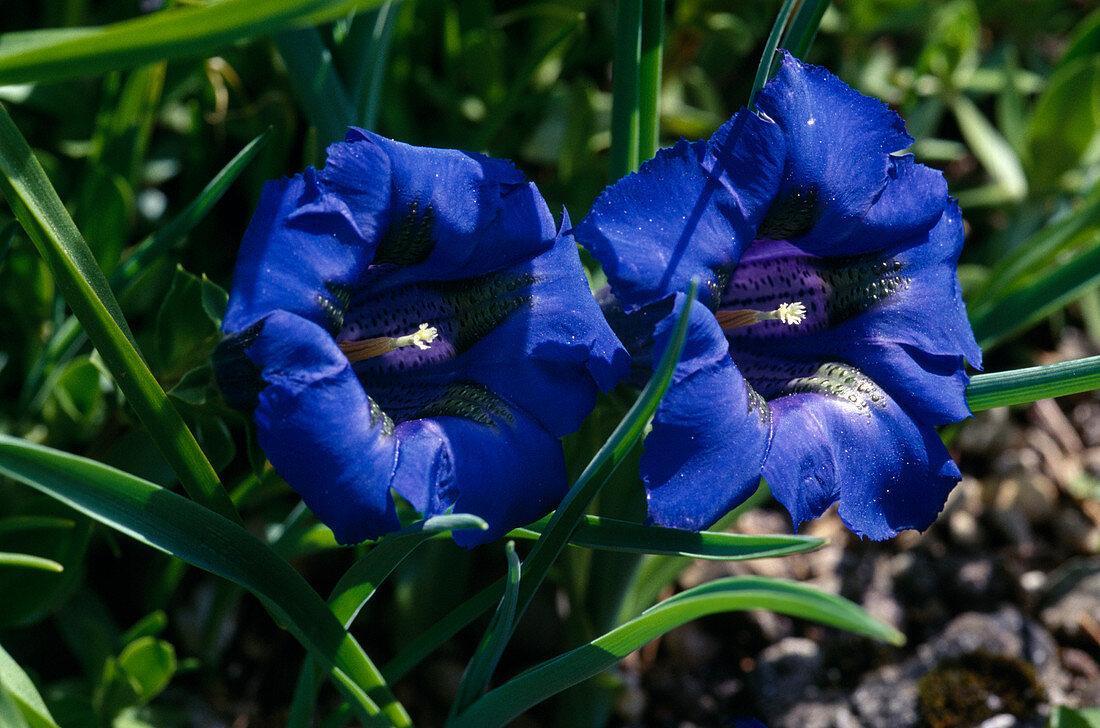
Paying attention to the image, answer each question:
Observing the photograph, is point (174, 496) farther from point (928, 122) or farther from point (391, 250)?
point (928, 122)

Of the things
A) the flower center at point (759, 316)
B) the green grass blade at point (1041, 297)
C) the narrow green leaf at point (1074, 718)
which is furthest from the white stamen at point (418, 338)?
the narrow green leaf at point (1074, 718)

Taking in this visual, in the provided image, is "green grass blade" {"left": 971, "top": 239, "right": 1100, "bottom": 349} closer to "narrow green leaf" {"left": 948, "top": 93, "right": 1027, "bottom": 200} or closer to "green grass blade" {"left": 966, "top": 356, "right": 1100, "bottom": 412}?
"green grass blade" {"left": 966, "top": 356, "right": 1100, "bottom": 412}

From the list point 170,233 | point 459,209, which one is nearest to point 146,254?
point 170,233

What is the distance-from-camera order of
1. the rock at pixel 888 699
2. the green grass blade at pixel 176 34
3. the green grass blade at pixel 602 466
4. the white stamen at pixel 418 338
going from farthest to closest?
the rock at pixel 888 699
the white stamen at pixel 418 338
the green grass blade at pixel 602 466
the green grass blade at pixel 176 34

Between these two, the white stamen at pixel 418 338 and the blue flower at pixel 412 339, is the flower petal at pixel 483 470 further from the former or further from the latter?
the white stamen at pixel 418 338

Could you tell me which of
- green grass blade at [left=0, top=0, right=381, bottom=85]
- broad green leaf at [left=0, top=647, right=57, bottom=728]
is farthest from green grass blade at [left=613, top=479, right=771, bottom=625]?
green grass blade at [left=0, top=0, right=381, bottom=85]

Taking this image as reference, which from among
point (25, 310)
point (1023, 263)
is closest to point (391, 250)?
point (25, 310)

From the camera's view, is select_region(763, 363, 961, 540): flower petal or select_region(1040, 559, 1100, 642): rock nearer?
select_region(763, 363, 961, 540): flower petal
